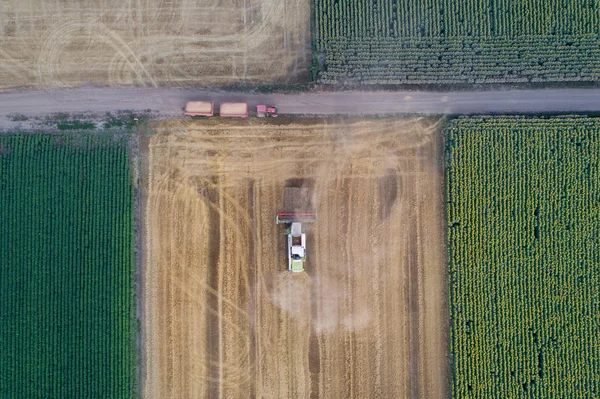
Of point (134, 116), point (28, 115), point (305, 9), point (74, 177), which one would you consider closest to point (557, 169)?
point (305, 9)

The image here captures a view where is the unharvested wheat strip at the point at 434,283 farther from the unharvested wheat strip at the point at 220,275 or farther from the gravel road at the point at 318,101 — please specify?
the unharvested wheat strip at the point at 220,275

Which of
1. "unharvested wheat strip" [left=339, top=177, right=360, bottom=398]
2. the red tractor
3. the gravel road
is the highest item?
the gravel road

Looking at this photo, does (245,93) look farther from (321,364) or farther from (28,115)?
(321,364)

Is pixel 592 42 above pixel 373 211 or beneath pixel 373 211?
above

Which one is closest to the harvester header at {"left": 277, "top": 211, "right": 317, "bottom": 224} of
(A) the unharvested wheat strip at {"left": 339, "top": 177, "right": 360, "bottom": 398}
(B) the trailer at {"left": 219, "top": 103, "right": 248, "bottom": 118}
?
(A) the unharvested wheat strip at {"left": 339, "top": 177, "right": 360, "bottom": 398}

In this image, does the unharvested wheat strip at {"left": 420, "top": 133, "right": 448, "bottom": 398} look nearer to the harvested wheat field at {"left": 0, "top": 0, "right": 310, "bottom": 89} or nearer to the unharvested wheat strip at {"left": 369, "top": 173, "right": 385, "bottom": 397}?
the unharvested wheat strip at {"left": 369, "top": 173, "right": 385, "bottom": 397}

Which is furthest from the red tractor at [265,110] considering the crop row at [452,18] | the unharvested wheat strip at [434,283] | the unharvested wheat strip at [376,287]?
the unharvested wheat strip at [434,283]
